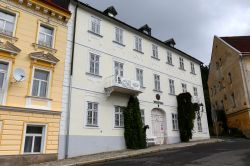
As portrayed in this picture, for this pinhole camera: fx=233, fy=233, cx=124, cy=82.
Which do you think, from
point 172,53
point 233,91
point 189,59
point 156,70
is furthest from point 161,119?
point 233,91

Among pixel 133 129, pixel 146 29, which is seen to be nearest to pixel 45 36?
pixel 133 129

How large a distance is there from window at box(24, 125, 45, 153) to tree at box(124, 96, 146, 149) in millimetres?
6362

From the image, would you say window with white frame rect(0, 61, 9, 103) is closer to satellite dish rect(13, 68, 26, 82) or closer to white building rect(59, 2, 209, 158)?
satellite dish rect(13, 68, 26, 82)

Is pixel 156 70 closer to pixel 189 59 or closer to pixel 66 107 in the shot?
pixel 189 59

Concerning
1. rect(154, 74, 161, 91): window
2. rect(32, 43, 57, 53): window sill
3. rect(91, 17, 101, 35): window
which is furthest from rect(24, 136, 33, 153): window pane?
rect(154, 74, 161, 91): window

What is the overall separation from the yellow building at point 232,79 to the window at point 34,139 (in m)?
24.8

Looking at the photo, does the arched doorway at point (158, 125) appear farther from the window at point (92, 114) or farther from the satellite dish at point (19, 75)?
the satellite dish at point (19, 75)

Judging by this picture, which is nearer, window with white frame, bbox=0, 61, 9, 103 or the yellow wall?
the yellow wall

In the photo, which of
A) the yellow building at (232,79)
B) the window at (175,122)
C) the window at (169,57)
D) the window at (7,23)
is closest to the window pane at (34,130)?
the window at (7,23)

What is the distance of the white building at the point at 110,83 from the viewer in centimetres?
1524

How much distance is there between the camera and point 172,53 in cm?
2516

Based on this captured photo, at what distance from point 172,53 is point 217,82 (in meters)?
16.7

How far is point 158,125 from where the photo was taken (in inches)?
820

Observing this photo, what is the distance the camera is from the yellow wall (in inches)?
475
